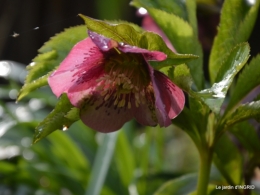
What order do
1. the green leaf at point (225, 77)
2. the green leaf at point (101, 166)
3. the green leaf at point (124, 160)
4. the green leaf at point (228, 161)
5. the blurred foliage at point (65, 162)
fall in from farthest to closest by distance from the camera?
the green leaf at point (124, 160) → the blurred foliage at point (65, 162) → the green leaf at point (101, 166) → the green leaf at point (228, 161) → the green leaf at point (225, 77)

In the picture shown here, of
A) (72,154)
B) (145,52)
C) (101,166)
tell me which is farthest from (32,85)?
(72,154)

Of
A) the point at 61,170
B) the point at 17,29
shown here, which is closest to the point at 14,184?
the point at 61,170

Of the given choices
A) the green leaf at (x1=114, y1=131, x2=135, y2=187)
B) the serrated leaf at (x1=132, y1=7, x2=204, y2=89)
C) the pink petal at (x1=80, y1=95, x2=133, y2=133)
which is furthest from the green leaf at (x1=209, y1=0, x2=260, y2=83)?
the green leaf at (x1=114, y1=131, x2=135, y2=187)

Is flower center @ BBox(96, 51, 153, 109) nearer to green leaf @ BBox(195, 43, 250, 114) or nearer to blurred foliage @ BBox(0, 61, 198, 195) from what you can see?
green leaf @ BBox(195, 43, 250, 114)

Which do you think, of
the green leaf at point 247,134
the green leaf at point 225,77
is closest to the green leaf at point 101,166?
the green leaf at point 247,134

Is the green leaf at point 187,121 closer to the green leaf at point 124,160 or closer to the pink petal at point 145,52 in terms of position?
the pink petal at point 145,52
